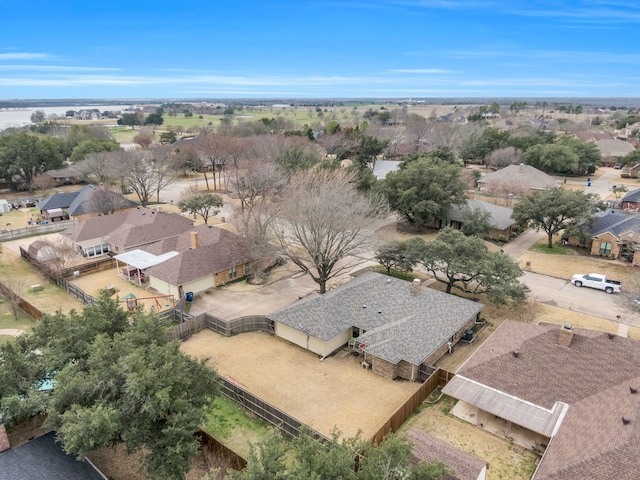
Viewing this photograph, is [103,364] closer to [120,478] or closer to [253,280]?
[120,478]

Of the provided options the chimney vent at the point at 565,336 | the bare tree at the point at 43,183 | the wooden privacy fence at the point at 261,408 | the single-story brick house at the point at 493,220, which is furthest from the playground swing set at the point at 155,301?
the bare tree at the point at 43,183

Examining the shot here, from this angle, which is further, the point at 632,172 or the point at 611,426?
the point at 632,172

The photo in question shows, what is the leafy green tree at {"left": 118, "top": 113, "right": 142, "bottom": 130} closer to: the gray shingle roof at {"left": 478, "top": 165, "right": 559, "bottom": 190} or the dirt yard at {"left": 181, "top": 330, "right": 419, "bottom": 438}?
the gray shingle roof at {"left": 478, "top": 165, "right": 559, "bottom": 190}

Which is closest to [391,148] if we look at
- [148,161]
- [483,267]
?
[148,161]

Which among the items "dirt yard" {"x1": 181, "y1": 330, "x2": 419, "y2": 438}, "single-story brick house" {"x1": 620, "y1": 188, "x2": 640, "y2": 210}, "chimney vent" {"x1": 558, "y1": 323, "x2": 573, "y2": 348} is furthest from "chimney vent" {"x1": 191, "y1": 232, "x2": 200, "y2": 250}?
"single-story brick house" {"x1": 620, "y1": 188, "x2": 640, "y2": 210}

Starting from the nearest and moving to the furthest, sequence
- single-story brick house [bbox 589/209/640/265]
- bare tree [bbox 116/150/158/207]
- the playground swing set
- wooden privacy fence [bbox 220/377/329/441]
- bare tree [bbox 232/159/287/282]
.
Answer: wooden privacy fence [bbox 220/377/329/441] < the playground swing set < bare tree [bbox 232/159/287/282] < single-story brick house [bbox 589/209/640/265] < bare tree [bbox 116/150/158/207]
